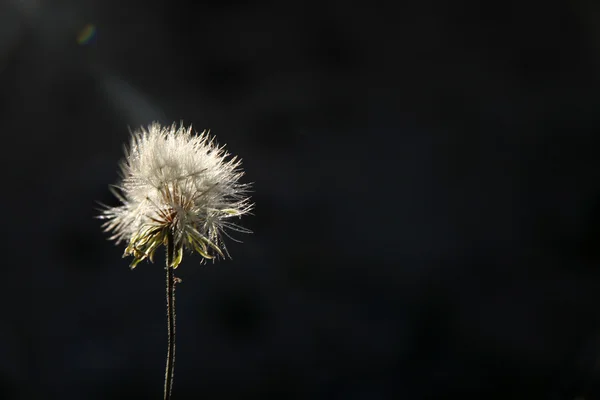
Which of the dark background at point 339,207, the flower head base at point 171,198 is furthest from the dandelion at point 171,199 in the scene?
the dark background at point 339,207

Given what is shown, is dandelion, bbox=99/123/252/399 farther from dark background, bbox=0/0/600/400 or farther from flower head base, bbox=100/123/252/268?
dark background, bbox=0/0/600/400

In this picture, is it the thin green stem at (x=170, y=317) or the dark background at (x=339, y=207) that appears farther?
the dark background at (x=339, y=207)

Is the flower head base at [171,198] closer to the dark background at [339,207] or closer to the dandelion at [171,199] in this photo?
the dandelion at [171,199]

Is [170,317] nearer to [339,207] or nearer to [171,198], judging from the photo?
[171,198]

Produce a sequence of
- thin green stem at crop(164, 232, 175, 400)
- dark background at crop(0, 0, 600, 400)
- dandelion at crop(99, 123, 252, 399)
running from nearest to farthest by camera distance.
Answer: thin green stem at crop(164, 232, 175, 400) → dandelion at crop(99, 123, 252, 399) → dark background at crop(0, 0, 600, 400)

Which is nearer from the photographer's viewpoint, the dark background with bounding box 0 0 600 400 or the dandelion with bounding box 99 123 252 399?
the dandelion with bounding box 99 123 252 399

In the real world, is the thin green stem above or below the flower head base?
below

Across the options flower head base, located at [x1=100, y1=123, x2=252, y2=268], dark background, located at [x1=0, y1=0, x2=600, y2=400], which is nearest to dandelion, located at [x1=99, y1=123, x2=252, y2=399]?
flower head base, located at [x1=100, y1=123, x2=252, y2=268]

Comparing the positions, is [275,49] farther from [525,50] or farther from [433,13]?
[525,50]

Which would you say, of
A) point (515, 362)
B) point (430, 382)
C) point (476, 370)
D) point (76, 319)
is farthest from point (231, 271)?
point (515, 362)

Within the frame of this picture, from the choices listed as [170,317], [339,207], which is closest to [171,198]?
[170,317]
